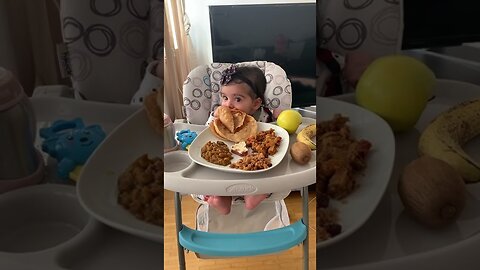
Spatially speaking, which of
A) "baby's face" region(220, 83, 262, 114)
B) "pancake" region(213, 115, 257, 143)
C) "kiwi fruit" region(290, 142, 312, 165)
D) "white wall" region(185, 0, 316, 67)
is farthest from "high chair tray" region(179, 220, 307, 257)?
"white wall" region(185, 0, 316, 67)

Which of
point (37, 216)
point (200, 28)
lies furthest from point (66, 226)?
point (200, 28)

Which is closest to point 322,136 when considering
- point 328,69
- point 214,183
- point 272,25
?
point 328,69

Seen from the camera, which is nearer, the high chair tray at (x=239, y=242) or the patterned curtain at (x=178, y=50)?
the high chair tray at (x=239, y=242)

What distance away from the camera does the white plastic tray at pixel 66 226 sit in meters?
0.34

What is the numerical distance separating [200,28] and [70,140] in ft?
2.76

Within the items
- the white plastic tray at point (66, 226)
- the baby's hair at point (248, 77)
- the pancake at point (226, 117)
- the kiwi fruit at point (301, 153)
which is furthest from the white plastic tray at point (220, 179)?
the white plastic tray at point (66, 226)

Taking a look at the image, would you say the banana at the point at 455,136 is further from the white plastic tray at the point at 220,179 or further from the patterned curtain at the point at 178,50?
the patterned curtain at the point at 178,50

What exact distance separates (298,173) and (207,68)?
1.47 feet

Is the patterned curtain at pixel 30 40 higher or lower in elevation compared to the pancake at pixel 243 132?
higher

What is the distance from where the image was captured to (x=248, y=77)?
1.07 meters

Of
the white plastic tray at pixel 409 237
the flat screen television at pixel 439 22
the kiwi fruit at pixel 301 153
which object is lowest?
the kiwi fruit at pixel 301 153

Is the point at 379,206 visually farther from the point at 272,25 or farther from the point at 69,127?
the point at 272,25

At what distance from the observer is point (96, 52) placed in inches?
13.5

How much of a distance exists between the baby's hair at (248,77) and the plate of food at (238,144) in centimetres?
8
